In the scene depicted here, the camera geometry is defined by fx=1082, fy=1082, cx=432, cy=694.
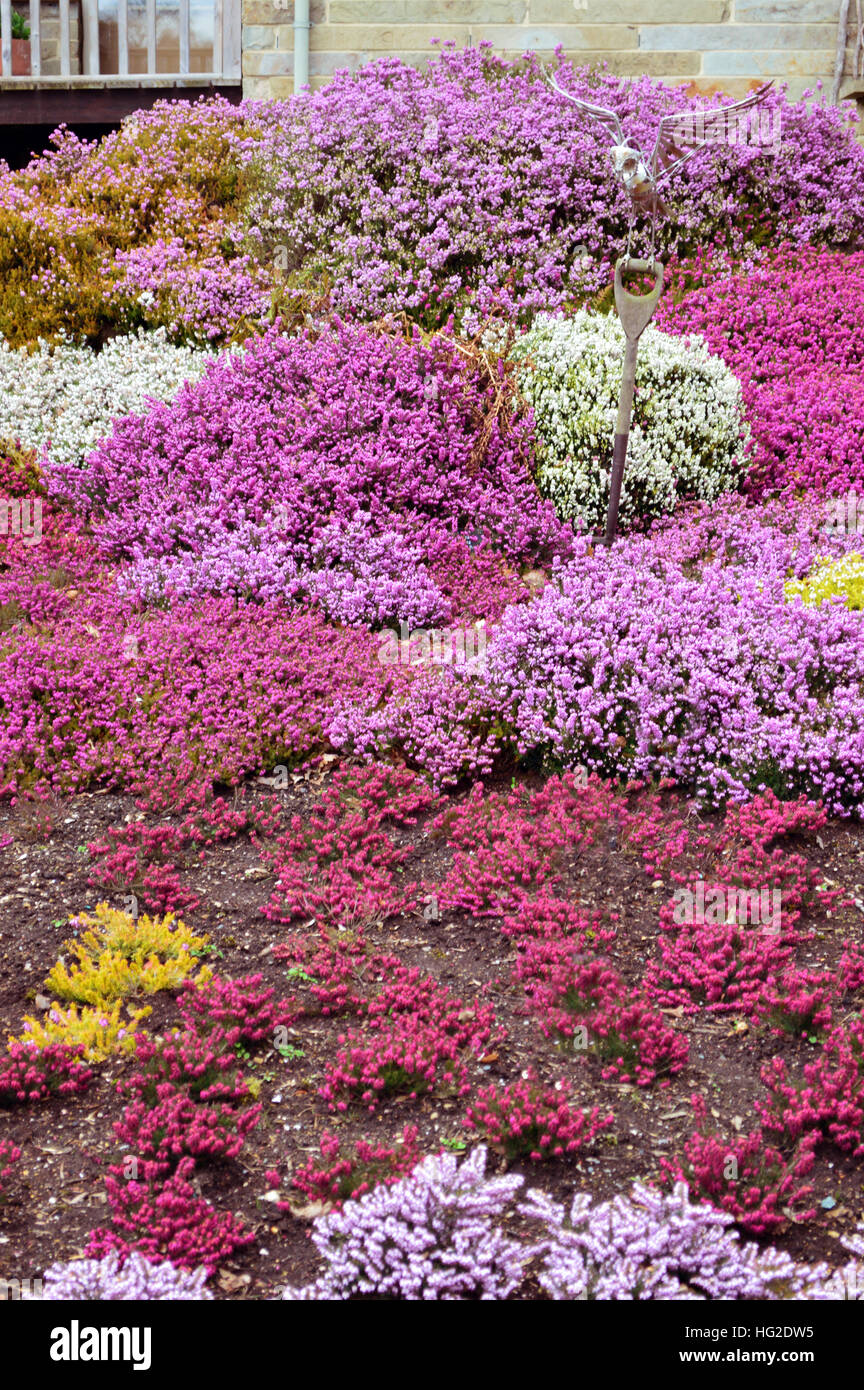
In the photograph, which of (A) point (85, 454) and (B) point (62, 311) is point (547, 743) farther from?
(B) point (62, 311)

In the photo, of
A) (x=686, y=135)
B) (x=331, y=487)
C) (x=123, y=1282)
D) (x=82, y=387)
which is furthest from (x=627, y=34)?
(x=123, y=1282)

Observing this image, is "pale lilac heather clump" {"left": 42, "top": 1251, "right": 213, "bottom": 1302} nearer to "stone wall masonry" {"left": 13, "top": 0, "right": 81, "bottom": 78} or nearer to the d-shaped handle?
the d-shaped handle

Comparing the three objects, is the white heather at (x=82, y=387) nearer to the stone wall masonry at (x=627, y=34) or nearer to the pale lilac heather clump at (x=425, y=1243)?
the stone wall masonry at (x=627, y=34)

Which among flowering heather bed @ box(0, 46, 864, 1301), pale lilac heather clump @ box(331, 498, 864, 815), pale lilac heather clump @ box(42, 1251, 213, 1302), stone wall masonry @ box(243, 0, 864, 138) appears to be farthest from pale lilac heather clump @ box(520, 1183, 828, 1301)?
stone wall masonry @ box(243, 0, 864, 138)

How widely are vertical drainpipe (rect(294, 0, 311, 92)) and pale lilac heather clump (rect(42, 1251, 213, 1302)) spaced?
11.7 metres

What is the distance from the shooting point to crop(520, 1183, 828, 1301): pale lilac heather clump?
8.52ft

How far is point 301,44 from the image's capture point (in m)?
11.5

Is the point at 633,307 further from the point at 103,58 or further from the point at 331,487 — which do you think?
the point at 103,58

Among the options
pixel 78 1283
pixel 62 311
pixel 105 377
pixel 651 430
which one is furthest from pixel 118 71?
pixel 78 1283

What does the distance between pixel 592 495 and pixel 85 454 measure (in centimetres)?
374

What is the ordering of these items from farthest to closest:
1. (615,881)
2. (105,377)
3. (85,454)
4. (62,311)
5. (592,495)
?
(62,311)
(105,377)
(85,454)
(592,495)
(615,881)

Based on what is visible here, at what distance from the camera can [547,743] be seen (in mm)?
5223

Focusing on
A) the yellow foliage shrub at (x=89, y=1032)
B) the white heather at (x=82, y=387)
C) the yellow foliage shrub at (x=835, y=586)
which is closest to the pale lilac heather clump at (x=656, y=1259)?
the yellow foliage shrub at (x=89, y=1032)

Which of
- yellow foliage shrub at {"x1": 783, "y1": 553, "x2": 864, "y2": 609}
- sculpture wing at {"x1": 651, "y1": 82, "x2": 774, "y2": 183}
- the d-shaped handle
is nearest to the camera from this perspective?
yellow foliage shrub at {"x1": 783, "y1": 553, "x2": 864, "y2": 609}
